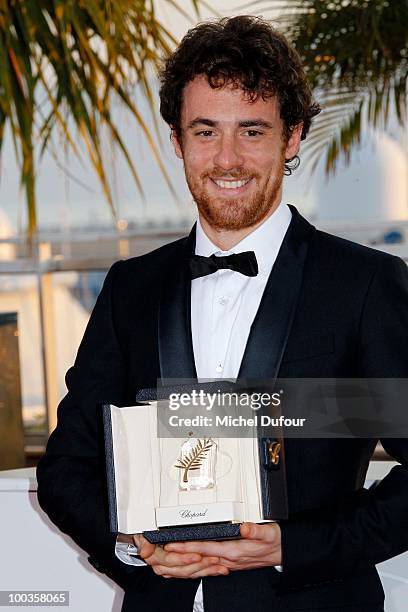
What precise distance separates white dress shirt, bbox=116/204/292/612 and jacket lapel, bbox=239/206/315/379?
0.04 m

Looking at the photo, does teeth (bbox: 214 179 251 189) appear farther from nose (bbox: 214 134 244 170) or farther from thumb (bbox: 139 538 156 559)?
thumb (bbox: 139 538 156 559)

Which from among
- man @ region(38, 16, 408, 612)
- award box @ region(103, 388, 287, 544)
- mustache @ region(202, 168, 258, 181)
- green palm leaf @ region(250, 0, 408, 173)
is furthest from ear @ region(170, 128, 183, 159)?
green palm leaf @ region(250, 0, 408, 173)

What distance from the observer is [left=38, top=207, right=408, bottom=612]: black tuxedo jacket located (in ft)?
3.96

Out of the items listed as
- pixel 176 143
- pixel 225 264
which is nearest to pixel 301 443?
pixel 225 264

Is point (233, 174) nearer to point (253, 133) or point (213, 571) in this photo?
point (253, 133)

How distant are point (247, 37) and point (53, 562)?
1032 millimetres

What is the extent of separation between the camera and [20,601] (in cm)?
188

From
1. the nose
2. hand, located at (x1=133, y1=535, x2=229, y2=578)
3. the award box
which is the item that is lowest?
hand, located at (x1=133, y1=535, x2=229, y2=578)

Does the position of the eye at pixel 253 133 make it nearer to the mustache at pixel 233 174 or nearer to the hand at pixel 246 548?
the mustache at pixel 233 174

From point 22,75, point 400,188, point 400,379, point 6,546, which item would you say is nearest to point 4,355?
point 22,75

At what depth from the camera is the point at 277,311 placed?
4.22ft

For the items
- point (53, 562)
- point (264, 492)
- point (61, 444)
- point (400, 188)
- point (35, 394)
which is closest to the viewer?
point (264, 492)

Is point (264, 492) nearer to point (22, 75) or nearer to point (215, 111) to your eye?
point (215, 111)

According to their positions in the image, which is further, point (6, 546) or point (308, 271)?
point (6, 546)
